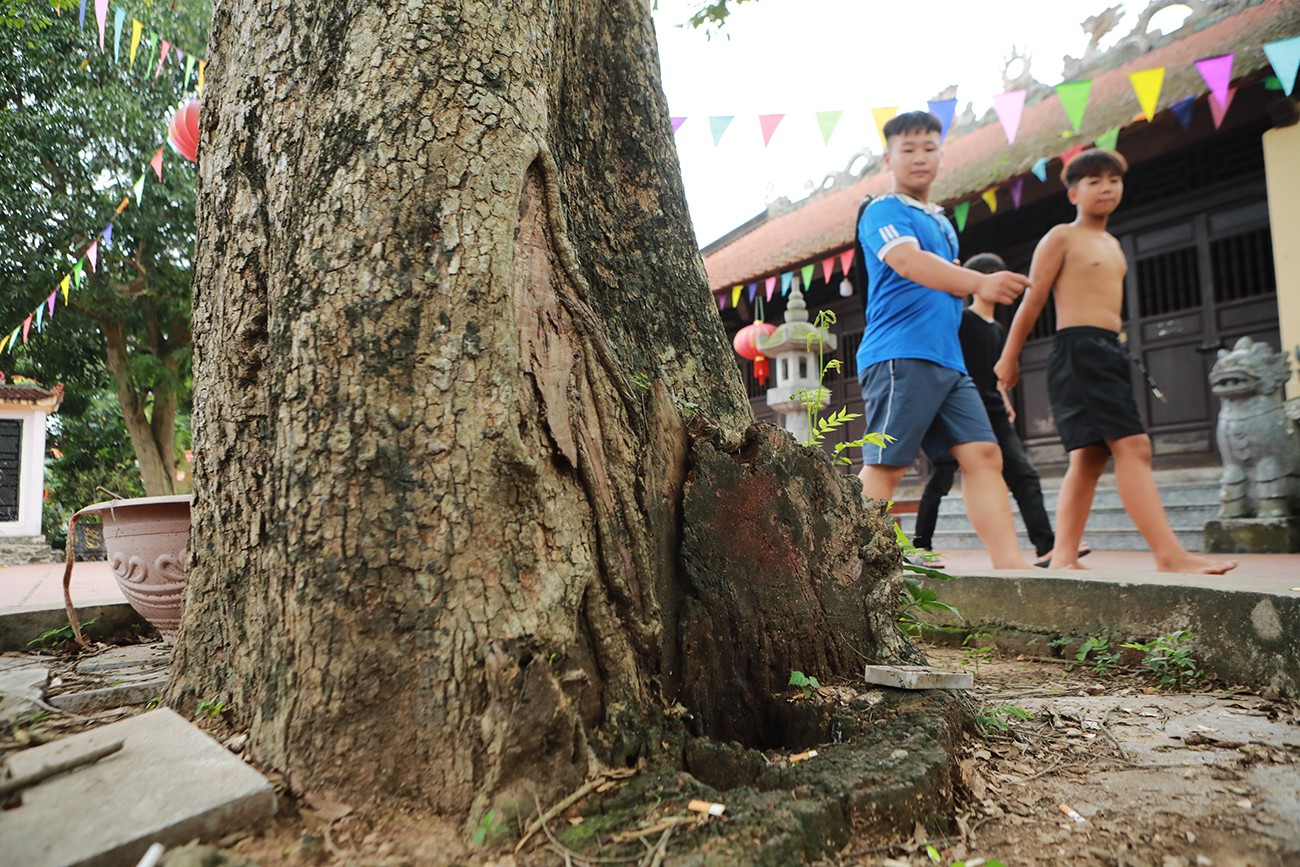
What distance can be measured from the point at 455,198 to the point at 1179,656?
7.27 ft

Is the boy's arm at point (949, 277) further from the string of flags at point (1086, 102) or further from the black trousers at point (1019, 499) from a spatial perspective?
Answer: the black trousers at point (1019, 499)

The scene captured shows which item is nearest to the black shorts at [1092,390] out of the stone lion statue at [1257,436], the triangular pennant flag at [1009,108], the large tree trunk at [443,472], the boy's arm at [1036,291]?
the boy's arm at [1036,291]

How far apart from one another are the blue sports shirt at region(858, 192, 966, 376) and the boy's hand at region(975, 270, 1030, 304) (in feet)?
0.65

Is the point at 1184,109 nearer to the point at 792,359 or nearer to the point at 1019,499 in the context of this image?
the point at 1019,499

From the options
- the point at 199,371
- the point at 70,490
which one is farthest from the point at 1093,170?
Answer: the point at 70,490

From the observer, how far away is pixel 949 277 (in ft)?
10.4

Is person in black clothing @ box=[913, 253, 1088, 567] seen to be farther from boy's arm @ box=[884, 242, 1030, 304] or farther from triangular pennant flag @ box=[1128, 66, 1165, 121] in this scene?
triangular pennant flag @ box=[1128, 66, 1165, 121]

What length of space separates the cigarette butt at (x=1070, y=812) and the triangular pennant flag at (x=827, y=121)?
5154 millimetres

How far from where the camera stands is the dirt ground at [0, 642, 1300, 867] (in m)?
1.09

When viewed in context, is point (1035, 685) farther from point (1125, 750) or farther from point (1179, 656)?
point (1125, 750)

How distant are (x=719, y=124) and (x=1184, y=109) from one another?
340cm

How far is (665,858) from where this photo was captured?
3.37 ft

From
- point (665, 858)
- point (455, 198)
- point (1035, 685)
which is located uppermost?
point (455, 198)

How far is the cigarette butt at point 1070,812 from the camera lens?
1.29 m
